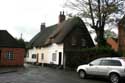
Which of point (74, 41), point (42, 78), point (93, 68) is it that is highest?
point (74, 41)

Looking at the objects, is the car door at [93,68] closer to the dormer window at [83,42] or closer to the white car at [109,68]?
the white car at [109,68]

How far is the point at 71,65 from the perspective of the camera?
42.8 m

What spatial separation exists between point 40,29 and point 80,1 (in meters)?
29.0

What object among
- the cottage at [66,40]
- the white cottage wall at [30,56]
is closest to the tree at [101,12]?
the cottage at [66,40]

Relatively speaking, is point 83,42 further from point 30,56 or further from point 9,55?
point 30,56

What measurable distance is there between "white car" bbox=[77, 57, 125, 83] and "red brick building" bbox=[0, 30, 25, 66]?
23237 millimetres

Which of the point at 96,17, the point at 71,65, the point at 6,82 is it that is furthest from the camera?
the point at 71,65

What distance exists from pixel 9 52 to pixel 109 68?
2658 centimetres

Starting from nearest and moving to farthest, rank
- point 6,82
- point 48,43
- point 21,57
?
point 6,82
point 21,57
point 48,43

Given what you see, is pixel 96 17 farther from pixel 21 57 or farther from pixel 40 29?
pixel 40 29

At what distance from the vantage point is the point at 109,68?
21.7m

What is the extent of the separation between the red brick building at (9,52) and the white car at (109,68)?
76.2ft

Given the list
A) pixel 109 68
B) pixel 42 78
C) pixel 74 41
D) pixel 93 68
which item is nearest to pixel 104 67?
pixel 109 68

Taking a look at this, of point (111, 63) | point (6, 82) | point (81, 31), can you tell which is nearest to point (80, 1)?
point (81, 31)
